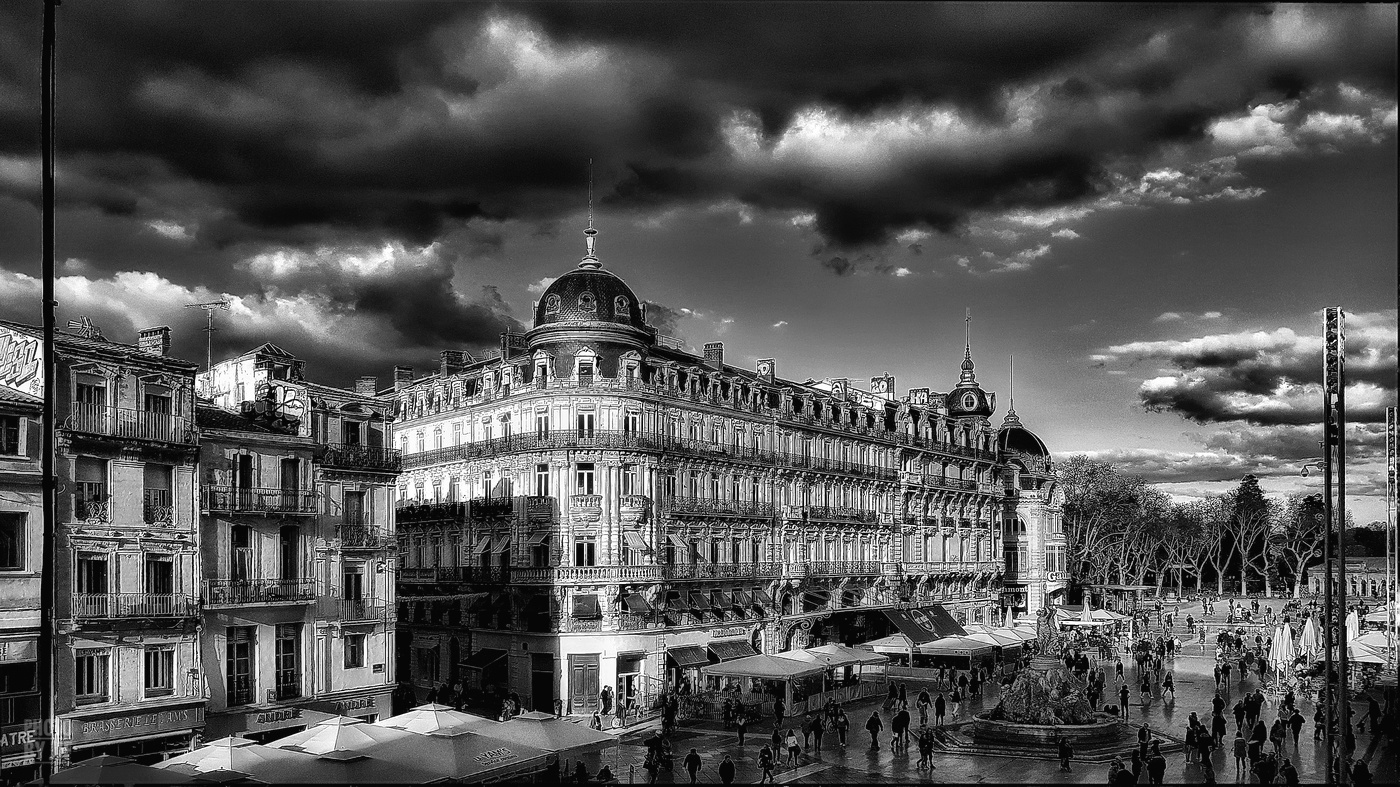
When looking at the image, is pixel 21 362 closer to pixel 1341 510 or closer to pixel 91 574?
pixel 91 574

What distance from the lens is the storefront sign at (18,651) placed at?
31516 millimetres

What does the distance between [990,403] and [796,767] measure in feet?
214

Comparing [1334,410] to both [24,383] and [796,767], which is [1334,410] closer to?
[796,767]

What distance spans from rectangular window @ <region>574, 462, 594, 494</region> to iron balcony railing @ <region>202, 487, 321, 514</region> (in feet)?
55.5

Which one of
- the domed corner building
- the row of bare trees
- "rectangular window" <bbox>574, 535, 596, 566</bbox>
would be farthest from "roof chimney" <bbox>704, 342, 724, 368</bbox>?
the row of bare trees

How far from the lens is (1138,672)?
6362cm

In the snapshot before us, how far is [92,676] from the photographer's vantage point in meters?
32.9

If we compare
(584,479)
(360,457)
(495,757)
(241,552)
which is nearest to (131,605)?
(241,552)

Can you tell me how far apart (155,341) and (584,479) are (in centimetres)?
2196

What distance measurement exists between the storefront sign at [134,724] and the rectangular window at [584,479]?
2342 centimetres

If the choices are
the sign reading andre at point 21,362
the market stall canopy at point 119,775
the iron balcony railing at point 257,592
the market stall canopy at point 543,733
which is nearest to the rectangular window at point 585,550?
the iron balcony railing at point 257,592

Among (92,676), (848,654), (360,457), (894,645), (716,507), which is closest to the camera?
(92,676)

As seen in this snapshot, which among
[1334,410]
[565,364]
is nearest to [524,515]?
[565,364]

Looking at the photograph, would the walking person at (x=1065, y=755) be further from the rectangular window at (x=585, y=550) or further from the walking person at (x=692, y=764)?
the rectangular window at (x=585, y=550)
